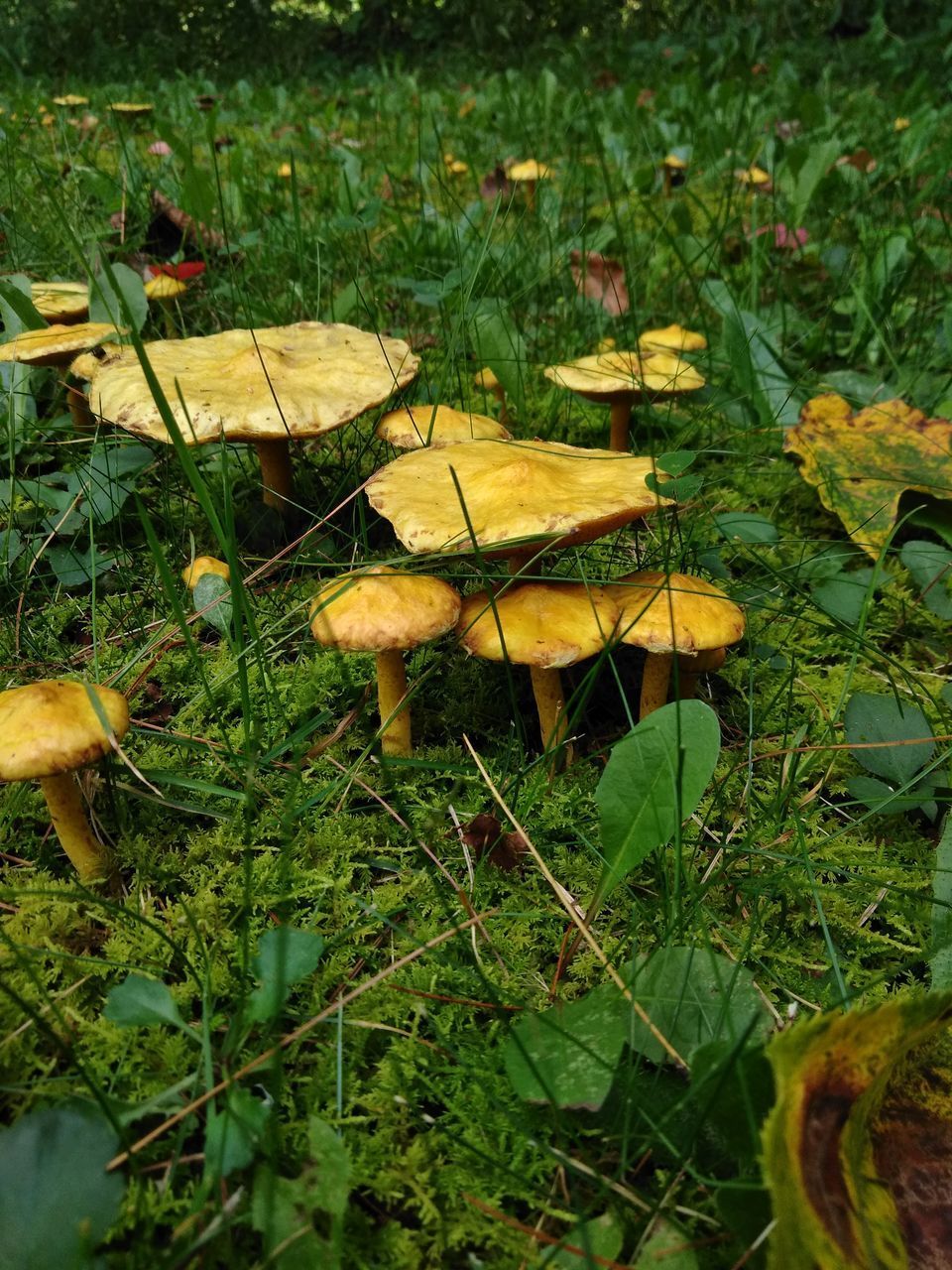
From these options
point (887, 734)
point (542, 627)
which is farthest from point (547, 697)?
point (887, 734)

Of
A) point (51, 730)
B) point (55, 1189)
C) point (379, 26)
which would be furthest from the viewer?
point (379, 26)

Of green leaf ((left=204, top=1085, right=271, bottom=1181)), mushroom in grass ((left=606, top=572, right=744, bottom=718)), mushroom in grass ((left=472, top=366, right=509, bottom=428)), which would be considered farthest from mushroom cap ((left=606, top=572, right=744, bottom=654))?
mushroom in grass ((left=472, top=366, right=509, bottom=428))

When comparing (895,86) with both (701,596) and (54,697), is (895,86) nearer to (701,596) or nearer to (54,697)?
(701,596)

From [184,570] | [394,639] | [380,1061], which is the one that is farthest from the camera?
[184,570]

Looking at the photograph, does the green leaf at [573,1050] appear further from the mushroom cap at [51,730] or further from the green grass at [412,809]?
the mushroom cap at [51,730]

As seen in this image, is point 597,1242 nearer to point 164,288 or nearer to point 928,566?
point 928,566

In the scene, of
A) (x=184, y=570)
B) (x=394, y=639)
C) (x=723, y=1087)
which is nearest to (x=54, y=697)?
(x=394, y=639)
